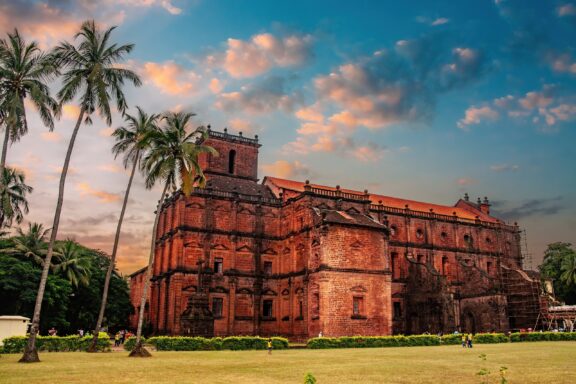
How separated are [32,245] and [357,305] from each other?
2807cm

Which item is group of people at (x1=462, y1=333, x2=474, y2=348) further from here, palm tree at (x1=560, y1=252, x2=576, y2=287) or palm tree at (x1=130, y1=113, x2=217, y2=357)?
palm tree at (x1=560, y1=252, x2=576, y2=287)

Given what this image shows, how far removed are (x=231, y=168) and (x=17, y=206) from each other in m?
20.2

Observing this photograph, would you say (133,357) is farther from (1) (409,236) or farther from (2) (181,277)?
(1) (409,236)

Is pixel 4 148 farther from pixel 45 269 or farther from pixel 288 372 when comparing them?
pixel 288 372

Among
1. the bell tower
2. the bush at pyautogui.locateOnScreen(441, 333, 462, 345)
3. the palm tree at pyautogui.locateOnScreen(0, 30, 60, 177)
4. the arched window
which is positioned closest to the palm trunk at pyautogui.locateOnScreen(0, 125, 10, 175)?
the palm tree at pyautogui.locateOnScreen(0, 30, 60, 177)

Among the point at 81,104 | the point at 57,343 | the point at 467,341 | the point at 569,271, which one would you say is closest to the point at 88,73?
the point at 81,104

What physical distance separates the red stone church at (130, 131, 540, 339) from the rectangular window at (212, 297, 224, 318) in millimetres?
91

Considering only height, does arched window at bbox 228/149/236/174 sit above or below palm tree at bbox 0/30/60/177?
above

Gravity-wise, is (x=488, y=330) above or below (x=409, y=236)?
below

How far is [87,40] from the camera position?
2555 cm

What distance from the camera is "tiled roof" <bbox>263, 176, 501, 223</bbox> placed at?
53750 millimetres

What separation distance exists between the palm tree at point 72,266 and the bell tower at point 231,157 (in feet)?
47.3

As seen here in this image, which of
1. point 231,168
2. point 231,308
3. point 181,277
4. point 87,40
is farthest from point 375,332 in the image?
point 87,40

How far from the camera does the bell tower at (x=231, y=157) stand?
167 feet
